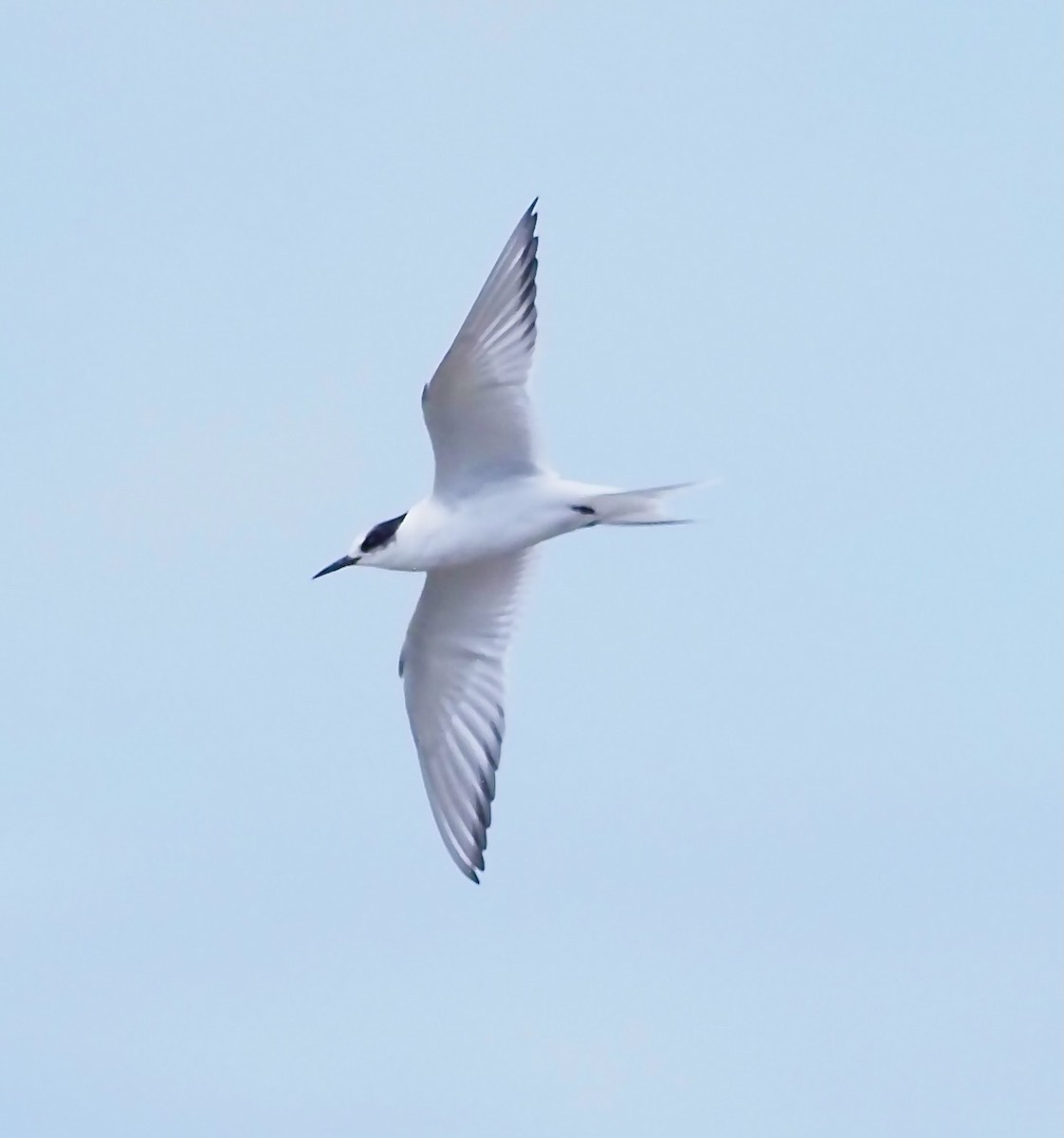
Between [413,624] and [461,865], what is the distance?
148 centimetres

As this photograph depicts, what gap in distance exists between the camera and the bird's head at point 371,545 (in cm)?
1427

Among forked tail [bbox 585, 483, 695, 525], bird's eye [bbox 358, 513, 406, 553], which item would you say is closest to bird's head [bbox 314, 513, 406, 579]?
bird's eye [bbox 358, 513, 406, 553]

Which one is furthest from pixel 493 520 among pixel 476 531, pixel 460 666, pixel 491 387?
pixel 460 666

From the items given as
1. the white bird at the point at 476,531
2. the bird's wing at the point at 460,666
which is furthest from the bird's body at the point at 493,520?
the bird's wing at the point at 460,666

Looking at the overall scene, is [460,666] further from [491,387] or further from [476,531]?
[491,387]

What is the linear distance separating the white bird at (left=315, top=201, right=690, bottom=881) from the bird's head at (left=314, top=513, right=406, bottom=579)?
1cm

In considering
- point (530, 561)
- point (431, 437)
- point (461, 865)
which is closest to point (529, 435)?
point (431, 437)

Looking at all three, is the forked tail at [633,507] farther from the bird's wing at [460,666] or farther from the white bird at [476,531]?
the bird's wing at [460,666]

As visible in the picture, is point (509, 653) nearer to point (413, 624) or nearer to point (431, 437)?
point (413, 624)

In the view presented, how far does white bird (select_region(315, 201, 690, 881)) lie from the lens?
13312 millimetres

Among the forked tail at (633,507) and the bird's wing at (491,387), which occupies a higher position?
the bird's wing at (491,387)

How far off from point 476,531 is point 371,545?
84cm

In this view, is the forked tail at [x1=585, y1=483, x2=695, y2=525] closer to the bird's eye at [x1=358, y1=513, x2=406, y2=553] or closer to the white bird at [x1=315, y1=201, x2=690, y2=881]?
the white bird at [x1=315, y1=201, x2=690, y2=881]

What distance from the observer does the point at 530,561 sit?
1496 centimetres
